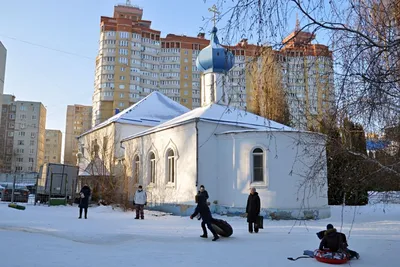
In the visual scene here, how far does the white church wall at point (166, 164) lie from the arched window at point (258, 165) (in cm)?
294

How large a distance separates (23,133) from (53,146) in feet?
78.0

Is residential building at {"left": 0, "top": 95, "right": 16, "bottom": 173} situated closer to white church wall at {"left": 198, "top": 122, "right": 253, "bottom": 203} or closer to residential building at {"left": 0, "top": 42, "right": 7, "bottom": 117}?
white church wall at {"left": 198, "top": 122, "right": 253, "bottom": 203}

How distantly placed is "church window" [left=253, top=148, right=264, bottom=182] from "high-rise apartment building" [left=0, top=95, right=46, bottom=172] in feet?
240

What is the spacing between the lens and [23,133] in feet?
276

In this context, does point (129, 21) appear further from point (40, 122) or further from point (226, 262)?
point (226, 262)

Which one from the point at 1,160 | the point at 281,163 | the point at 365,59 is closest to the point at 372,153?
the point at 365,59

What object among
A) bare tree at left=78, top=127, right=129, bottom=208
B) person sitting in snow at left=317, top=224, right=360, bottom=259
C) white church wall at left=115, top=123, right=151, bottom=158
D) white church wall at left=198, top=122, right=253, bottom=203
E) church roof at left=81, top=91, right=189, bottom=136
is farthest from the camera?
church roof at left=81, top=91, right=189, bottom=136

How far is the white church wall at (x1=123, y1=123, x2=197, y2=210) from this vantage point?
19.0m

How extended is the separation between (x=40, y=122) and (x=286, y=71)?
86.8 meters

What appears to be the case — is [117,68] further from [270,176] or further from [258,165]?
[270,176]

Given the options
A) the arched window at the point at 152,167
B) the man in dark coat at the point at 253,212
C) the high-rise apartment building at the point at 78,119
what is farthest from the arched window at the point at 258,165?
the high-rise apartment building at the point at 78,119

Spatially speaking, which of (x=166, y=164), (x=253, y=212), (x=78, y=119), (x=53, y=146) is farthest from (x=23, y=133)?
(x=253, y=212)

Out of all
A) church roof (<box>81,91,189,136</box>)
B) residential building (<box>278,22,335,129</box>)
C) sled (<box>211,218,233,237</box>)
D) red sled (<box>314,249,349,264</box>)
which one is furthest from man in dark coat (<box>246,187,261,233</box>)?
church roof (<box>81,91,189,136</box>)

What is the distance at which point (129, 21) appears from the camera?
233ft
